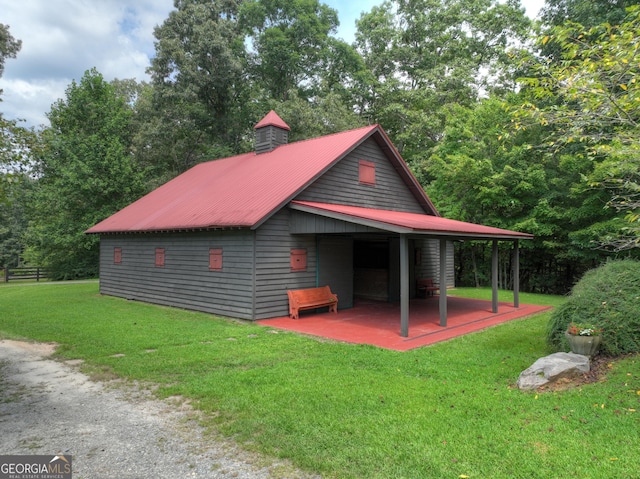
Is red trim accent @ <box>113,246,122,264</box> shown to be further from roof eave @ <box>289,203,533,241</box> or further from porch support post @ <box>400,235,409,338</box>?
porch support post @ <box>400,235,409,338</box>

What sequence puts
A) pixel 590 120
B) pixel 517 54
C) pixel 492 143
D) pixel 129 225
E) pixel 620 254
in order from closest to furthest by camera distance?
pixel 590 120 → pixel 517 54 → pixel 129 225 → pixel 620 254 → pixel 492 143

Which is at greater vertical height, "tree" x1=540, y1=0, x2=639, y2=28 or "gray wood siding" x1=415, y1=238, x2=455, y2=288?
"tree" x1=540, y1=0, x2=639, y2=28

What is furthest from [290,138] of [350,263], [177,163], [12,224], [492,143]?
[12,224]

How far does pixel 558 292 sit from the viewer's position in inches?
816

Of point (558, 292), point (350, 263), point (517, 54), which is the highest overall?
point (517, 54)

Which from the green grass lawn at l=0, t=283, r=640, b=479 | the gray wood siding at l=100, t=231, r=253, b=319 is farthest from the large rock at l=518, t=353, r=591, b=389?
the gray wood siding at l=100, t=231, r=253, b=319

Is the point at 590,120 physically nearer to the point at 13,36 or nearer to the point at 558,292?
the point at 13,36

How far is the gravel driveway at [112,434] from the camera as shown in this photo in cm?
351

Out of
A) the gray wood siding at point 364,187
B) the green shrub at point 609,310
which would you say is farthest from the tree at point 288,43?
the green shrub at point 609,310

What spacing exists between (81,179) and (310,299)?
2169cm

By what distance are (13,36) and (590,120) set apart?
1441 centimetres

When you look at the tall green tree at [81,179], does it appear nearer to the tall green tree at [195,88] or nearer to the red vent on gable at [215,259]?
the tall green tree at [195,88]

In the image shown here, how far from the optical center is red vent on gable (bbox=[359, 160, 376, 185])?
46.0ft

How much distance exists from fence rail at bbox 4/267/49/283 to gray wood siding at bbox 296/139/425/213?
85.1 feet
